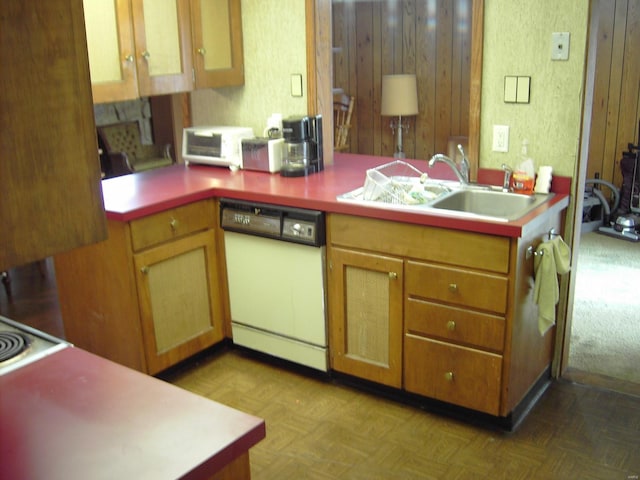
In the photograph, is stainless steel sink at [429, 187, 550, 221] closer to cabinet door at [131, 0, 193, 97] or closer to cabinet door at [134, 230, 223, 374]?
cabinet door at [134, 230, 223, 374]

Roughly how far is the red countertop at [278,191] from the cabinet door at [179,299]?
207mm

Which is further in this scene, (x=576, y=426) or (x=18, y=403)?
(x=576, y=426)

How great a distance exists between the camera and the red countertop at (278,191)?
8.55 feet

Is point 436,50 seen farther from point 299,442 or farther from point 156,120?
point 299,442

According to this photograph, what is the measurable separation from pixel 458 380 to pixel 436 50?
3.86 m

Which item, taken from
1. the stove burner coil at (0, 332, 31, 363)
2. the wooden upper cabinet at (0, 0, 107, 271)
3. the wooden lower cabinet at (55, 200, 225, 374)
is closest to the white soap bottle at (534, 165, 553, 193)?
the wooden lower cabinet at (55, 200, 225, 374)

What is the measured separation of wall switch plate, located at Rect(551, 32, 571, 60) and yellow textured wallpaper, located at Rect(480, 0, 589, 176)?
0.02 metres

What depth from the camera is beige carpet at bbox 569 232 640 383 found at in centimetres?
326

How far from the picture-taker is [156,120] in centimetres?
710

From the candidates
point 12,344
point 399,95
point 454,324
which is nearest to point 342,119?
point 399,95

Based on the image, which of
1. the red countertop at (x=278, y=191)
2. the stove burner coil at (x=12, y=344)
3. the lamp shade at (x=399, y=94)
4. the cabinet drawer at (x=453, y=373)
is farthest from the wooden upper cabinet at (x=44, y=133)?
the lamp shade at (x=399, y=94)

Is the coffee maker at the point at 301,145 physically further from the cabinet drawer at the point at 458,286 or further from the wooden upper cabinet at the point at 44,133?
the wooden upper cabinet at the point at 44,133

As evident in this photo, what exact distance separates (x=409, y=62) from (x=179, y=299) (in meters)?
3.76

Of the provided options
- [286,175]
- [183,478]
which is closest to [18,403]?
[183,478]
